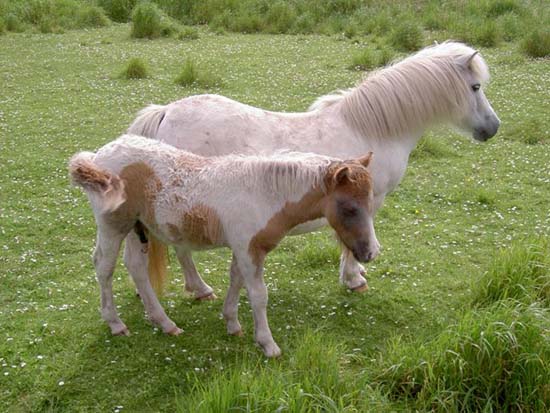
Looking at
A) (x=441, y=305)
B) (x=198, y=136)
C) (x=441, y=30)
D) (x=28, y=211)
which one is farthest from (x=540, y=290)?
(x=441, y=30)

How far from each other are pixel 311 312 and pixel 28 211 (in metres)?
3.70

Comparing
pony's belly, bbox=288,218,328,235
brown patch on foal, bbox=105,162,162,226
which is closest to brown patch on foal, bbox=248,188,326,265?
pony's belly, bbox=288,218,328,235

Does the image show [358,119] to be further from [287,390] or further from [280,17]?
[280,17]

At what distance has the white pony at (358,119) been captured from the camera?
5.59 metres

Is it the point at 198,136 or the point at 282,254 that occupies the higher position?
the point at 198,136

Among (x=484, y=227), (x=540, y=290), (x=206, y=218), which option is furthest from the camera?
(x=484, y=227)

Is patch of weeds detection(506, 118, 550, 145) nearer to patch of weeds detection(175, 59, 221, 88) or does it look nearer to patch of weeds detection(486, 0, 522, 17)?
patch of weeds detection(175, 59, 221, 88)

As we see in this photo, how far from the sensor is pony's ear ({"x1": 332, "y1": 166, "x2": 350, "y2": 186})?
4367mm

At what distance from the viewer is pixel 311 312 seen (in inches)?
227

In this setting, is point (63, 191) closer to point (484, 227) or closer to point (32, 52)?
point (484, 227)

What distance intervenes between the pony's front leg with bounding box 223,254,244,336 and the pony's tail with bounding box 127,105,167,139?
1401mm

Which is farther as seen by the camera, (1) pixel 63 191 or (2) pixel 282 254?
(1) pixel 63 191

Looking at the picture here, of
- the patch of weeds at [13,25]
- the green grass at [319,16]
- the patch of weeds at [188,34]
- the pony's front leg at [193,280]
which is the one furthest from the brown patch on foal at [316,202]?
the patch of weeds at [13,25]

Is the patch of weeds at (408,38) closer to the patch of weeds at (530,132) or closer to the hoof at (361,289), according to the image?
the patch of weeds at (530,132)
